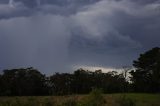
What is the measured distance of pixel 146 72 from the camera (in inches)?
5438

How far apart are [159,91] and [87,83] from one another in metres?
24.5

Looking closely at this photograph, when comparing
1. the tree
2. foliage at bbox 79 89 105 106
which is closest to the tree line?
the tree

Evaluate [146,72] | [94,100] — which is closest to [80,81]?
[146,72]

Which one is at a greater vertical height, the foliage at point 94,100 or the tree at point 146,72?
the tree at point 146,72

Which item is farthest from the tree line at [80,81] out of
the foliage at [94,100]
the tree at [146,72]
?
the foliage at [94,100]

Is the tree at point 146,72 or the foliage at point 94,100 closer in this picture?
the foliage at point 94,100

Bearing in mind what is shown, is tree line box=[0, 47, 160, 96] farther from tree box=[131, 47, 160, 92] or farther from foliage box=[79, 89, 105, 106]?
foliage box=[79, 89, 105, 106]

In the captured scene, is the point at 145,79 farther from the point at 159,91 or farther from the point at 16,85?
the point at 16,85

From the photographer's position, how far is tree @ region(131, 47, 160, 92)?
13575cm

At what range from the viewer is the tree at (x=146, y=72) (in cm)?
13575

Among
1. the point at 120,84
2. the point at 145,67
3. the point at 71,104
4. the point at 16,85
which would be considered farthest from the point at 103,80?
the point at 71,104

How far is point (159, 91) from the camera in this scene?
139m

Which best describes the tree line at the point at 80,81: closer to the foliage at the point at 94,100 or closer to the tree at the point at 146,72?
the tree at the point at 146,72

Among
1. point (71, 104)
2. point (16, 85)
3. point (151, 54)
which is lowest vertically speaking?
point (71, 104)
